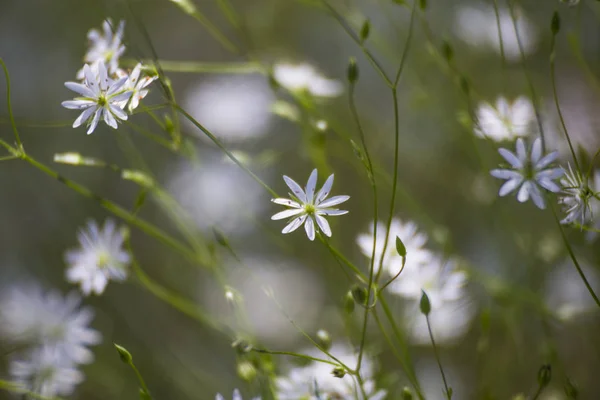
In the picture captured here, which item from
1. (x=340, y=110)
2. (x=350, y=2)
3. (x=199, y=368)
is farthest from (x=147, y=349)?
(x=350, y=2)

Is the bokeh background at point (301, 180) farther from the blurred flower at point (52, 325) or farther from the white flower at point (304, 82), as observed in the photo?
the blurred flower at point (52, 325)

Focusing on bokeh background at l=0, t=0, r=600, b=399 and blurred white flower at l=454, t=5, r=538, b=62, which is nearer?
bokeh background at l=0, t=0, r=600, b=399

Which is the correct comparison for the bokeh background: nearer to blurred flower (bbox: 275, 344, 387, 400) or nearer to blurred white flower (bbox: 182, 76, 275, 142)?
blurred white flower (bbox: 182, 76, 275, 142)

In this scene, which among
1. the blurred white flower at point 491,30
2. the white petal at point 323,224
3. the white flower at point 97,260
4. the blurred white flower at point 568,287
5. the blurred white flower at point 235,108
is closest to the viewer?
the white petal at point 323,224

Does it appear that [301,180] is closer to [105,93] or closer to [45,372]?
[45,372]

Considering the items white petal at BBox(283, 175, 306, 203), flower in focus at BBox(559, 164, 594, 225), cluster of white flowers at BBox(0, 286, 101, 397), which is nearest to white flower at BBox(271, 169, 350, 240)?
white petal at BBox(283, 175, 306, 203)

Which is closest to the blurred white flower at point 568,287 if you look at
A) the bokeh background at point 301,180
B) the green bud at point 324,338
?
the bokeh background at point 301,180

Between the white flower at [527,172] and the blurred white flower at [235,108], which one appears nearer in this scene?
the white flower at [527,172]
